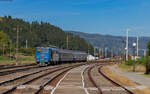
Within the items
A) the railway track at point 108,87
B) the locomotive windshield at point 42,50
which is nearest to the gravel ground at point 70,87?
the railway track at point 108,87

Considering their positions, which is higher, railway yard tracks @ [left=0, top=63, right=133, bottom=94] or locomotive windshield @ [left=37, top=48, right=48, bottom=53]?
locomotive windshield @ [left=37, top=48, right=48, bottom=53]

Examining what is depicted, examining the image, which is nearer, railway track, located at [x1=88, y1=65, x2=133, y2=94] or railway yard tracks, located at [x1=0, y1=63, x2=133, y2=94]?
railway yard tracks, located at [x1=0, y1=63, x2=133, y2=94]

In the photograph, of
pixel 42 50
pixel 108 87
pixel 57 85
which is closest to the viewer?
pixel 108 87

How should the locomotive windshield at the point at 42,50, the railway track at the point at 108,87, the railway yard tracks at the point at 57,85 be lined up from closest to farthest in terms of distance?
1. the railway yard tracks at the point at 57,85
2. the railway track at the point at 108,87
3. the locomotive windshield at the point at 42,50

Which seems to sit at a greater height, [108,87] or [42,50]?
[42,50]

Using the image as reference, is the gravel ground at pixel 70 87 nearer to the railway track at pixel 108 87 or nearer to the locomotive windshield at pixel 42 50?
the railway track at pixel 108 87

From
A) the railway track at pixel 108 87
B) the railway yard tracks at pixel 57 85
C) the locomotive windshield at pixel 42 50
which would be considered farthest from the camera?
the locomotive windshield at pixel 42 50

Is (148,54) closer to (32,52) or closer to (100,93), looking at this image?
(100,93)

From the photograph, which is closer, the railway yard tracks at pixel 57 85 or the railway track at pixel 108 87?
the railway yard tracks at pixel 57 85

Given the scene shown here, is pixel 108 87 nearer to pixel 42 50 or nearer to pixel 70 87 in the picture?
pixel 70 87

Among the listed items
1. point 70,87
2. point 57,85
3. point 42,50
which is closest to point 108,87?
point 70,87

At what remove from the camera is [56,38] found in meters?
182

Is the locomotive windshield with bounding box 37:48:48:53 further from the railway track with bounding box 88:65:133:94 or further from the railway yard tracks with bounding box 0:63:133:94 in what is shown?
the railway track with bounding box 88:65:133:94

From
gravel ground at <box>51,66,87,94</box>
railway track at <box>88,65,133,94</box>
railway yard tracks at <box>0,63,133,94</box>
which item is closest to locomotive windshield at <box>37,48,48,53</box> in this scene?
railway yard tracks at <box>0,63,133,94</box>
